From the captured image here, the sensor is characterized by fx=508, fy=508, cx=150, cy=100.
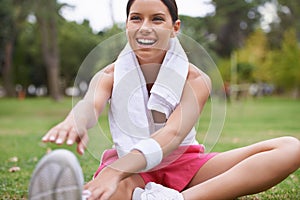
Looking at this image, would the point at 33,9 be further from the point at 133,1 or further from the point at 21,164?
the point at 133,1

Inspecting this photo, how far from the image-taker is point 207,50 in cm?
1364

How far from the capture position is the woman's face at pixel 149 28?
1.70 m

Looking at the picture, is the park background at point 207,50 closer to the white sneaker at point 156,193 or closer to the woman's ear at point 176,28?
the white sneaker at point 156,193

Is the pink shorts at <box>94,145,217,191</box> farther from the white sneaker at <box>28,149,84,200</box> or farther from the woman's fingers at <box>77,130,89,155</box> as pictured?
the white sneaker at <box>28,149,84,200</box>

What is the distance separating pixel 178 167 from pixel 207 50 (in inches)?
469

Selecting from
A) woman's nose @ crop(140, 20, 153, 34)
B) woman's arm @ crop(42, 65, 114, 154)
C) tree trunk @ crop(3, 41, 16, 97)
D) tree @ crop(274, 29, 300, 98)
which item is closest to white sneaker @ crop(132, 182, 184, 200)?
woman's arm @ crop(42, 65, 114, 154)

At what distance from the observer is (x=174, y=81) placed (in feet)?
5.67

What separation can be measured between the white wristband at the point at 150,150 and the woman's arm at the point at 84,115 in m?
0.17

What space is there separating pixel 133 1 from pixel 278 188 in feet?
4.11

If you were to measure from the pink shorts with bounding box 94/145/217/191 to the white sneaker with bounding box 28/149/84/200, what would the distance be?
1.55ft

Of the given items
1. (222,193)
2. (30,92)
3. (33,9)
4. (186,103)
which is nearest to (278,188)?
(222,193)

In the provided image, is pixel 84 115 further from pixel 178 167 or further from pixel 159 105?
pixel 178 167

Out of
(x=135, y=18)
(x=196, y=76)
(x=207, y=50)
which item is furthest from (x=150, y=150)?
(x=207, y=50)

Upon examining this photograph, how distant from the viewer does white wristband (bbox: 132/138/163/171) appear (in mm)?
1527
